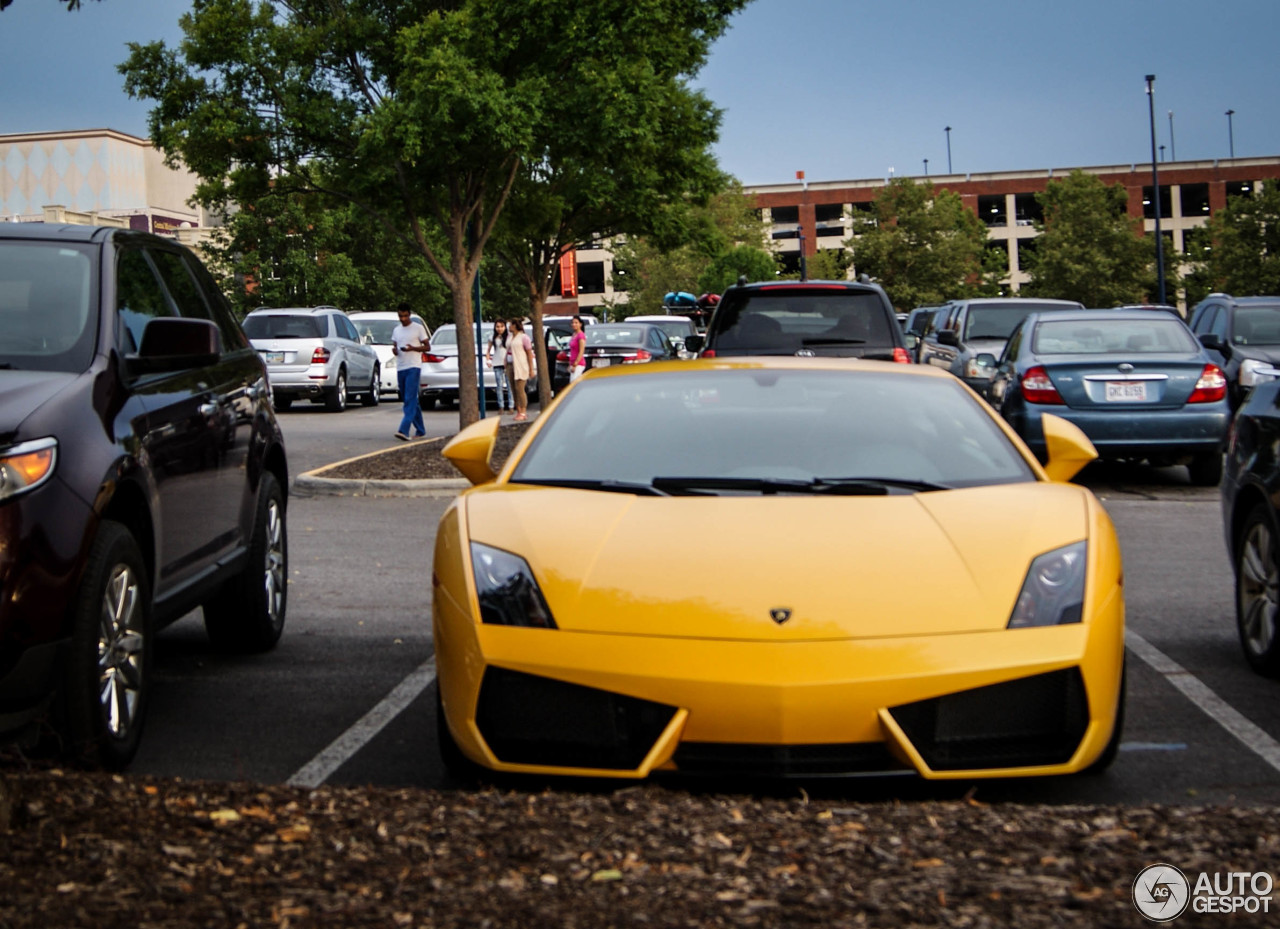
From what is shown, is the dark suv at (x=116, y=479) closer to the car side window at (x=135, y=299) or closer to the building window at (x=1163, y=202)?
the car side window at (x=135, y=299)

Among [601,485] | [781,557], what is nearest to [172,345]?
[601,485]

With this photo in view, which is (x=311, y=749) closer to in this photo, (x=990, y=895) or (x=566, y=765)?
(x=566, y=765)

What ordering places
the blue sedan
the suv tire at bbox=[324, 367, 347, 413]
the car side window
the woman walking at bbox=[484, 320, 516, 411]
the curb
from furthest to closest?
the suv tire at bbox=[324, 367, 347, 413] → the woman walking at bbox=[484, 320, 516, 411] → the curb → the blue sedan → the car side window

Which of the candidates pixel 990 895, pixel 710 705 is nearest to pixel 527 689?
pixel 710 705

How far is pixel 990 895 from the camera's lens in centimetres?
321

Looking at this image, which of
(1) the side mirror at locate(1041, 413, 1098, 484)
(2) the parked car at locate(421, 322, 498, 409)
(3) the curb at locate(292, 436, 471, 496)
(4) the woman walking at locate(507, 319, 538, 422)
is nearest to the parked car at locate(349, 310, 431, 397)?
(2) the parked car at locate(421, 322, 498, 409)

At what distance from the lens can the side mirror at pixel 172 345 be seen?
561cm

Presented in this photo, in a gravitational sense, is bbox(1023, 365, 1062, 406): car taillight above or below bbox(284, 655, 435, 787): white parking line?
above

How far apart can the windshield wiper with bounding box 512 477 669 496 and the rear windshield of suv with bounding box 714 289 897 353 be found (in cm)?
848

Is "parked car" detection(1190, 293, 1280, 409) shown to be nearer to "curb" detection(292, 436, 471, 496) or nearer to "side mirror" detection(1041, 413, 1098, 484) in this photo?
"curb" detection(292, 436, 471, 496)

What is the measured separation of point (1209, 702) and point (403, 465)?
10931 mm

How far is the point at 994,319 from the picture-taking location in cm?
2230

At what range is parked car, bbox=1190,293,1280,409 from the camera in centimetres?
1817

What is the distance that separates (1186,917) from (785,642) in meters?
1.29
